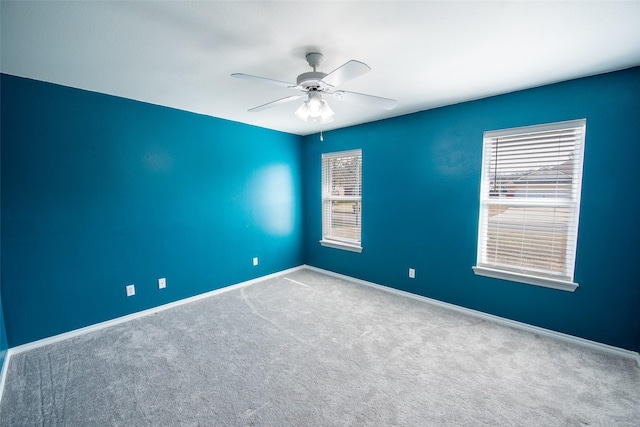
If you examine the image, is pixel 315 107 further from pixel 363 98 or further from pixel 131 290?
pixel 131 290

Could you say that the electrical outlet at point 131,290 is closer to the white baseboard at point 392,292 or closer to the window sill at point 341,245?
the white baseboard at point 392,292

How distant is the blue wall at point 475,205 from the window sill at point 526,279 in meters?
0.06

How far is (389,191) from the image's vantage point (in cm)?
363

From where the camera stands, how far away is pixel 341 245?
4.24 meters

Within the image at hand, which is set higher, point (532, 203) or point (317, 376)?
point (532, 203)

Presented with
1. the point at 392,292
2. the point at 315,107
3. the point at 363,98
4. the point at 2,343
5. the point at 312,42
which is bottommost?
the point at 392,292

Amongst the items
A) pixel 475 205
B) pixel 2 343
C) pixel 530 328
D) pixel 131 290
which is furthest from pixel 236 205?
pixel 530 328

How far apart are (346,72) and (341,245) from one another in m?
3.03

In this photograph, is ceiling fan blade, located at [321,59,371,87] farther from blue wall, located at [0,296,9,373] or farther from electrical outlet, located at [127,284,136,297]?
blue wall, located at [0,296,9,373]

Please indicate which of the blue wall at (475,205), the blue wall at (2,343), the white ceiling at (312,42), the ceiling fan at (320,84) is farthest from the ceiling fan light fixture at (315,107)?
the blue wall at (2,343)

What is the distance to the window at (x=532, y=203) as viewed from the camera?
2.44 meters

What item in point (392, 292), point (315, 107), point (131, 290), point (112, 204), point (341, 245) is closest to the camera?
point (315, 107)

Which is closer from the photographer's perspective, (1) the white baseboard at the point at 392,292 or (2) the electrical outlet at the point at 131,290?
(1) the white baseboard at the point at 392,292

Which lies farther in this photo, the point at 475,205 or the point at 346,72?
the point at 475,205
